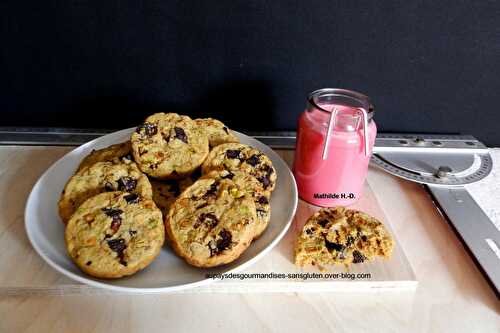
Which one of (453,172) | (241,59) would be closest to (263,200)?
(241,59)

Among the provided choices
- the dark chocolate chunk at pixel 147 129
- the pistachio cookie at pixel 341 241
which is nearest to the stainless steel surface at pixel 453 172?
the pistachio cookie at pixel 341 241

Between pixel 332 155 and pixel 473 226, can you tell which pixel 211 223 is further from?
pixel 473 226

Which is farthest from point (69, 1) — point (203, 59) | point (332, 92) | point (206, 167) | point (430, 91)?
point (430, 91)

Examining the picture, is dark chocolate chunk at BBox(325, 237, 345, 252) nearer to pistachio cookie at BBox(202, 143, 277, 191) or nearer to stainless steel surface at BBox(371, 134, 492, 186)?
pistachio cookie at BBox(202, 143, 277, 191)

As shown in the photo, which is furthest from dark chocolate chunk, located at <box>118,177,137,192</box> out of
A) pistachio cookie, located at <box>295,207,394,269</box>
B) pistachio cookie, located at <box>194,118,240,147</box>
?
pistachio cookie, located at <box>295,207,394,269</box>

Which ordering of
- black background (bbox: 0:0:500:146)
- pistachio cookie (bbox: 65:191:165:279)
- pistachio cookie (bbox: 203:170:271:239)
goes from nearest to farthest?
Result: pistachio cookie (bbox: 65:191:165:279) → pistachio cookie (bbox: 203:170:271:239) → black background (bbox: 0:0:500:146)

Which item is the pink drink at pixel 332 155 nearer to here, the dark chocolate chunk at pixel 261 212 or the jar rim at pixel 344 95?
the jar rim at pixel 344 95

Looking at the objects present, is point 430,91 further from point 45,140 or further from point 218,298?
point 45,140
